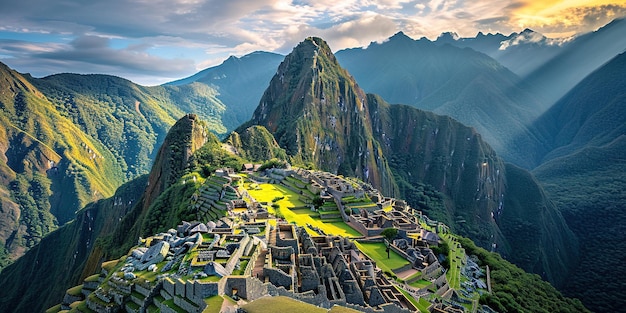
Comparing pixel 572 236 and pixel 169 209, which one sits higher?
pixel 169 209

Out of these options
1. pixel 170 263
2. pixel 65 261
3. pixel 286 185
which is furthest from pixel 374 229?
pixel 65 261

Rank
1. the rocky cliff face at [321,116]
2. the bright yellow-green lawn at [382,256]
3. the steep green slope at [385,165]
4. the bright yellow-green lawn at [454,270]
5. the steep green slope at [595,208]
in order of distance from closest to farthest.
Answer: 1. the bright yellow-green lawn at [382,256]
2. the bright yellow-green lawn at [454,270]
3. the steep green slope at [595,208]
4. the steep green slope at [385,165]
5. the rocky cliff face at [321,116]

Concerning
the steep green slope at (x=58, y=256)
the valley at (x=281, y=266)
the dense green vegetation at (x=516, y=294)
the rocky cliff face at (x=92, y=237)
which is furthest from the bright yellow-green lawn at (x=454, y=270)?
the steep green slope at (x=58, y=256)

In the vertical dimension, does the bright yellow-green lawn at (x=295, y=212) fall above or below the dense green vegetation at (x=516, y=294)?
Result: above

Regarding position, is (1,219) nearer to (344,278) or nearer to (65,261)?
(65,261)

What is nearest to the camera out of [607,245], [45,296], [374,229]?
[374,229]

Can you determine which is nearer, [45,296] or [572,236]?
[45,296]

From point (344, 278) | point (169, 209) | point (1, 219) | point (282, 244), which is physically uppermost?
point (282, 244)

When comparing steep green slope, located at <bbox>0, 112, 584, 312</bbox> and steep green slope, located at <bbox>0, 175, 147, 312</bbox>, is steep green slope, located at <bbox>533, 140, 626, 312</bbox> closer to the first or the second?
steep green slope, located at <bbox>0, 112, 584, 312</bbox>

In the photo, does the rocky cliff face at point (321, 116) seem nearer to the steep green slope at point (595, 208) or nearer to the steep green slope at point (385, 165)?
the steep green slope at point (385, 165)
